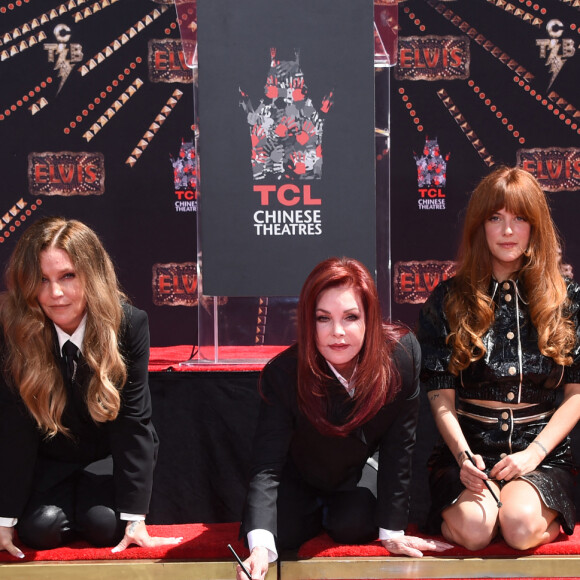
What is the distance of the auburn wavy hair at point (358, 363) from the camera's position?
170 cm

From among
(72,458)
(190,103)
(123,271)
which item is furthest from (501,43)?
(72,458)

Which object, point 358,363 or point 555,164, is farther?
point 555,164

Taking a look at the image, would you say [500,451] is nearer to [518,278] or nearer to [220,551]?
[518,278]

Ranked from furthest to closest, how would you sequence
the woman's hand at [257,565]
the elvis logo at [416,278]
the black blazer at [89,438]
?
the elvis logo at [416,278] < the black blazer at [89,438] < the woman's hand at [257,565]

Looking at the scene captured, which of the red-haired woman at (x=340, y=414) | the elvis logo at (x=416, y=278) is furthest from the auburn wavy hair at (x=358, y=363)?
the elvis logo at (x=416, y=278)

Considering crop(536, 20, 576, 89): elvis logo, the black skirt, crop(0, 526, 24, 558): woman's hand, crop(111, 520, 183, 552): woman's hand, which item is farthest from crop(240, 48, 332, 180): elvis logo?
crop(536, 20, 576, 89): elvis logo

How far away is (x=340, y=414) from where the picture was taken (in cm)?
175

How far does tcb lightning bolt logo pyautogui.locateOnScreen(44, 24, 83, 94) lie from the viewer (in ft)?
10.4

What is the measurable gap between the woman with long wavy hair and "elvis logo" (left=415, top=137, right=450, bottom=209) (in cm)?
176

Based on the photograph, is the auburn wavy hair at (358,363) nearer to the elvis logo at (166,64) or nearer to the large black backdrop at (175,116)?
the large black backdrop at (175,116)

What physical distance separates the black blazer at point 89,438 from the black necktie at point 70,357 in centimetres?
2

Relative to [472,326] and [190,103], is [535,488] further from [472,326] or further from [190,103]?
[190,103]

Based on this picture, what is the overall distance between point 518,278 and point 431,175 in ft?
4.47

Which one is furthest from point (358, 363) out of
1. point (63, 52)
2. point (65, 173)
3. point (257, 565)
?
point (63, 52)
